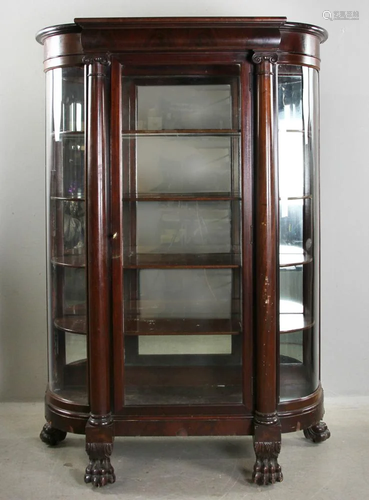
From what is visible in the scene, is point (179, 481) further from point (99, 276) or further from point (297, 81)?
point (297, 81)

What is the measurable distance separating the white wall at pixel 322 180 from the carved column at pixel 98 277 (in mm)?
977

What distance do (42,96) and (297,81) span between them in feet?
4.95

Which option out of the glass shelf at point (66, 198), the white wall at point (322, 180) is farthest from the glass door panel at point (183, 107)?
the white wall at point (322, 180)

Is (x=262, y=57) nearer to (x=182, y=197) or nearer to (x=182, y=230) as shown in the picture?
(x=182, y=197)

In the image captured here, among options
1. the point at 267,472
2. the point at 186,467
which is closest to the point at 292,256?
the point at 267,472

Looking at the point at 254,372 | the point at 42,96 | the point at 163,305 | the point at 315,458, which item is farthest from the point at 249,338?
the point at 42,96

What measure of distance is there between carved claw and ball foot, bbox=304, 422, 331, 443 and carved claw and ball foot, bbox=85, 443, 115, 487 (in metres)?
1.04

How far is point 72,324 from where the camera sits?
3.34m

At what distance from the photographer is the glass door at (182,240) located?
125 inches

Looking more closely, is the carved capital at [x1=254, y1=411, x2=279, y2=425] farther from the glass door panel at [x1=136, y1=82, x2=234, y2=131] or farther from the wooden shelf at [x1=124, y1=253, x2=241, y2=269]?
the glass door panel at [x1=136, y1=82, x2=234, y2=131]

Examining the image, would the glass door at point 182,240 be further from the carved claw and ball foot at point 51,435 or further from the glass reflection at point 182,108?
the carved claw and ball foot at point 51,435

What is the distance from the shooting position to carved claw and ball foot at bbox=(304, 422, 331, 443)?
3.46 metres

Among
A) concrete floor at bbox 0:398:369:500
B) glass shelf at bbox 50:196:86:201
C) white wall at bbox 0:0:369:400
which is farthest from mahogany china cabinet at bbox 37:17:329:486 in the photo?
white wall at bbox 0:0:369:400

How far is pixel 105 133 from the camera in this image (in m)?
3.05
